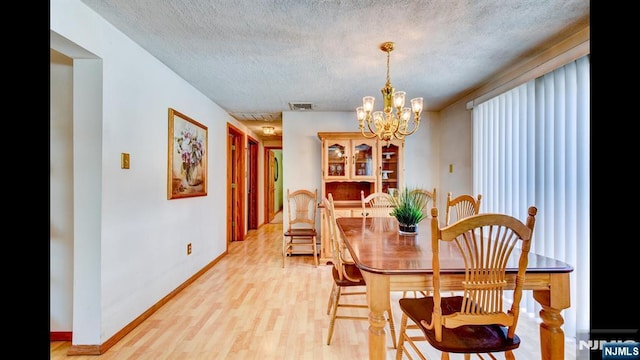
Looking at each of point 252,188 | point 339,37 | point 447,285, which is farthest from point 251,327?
point 252,188

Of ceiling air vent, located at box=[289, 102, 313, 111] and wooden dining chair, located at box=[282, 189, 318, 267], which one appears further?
wooden dining chair, located at box=[282, 189, 318, 267]

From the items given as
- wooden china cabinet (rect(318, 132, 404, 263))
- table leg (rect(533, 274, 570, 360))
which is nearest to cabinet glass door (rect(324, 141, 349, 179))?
wooden china cabinet (rect(318, 132, 404, 263))

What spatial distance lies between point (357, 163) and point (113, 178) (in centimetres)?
284

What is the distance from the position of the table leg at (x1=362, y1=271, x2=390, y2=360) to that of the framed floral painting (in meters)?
2.18

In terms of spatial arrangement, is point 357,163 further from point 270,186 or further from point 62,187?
point 270,186

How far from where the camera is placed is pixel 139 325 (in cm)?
219

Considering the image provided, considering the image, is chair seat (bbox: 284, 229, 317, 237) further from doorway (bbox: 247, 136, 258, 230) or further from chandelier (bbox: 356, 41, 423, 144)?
doorway (bbox: 247, 136, 258, 230)

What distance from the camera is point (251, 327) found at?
2150 millimetres

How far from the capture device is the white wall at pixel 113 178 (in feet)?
5.98

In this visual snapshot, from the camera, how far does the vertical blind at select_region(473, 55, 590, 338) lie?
1.91 m

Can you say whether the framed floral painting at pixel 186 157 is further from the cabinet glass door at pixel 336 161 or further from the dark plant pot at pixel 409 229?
the dark plant pot at pixel 409 229
